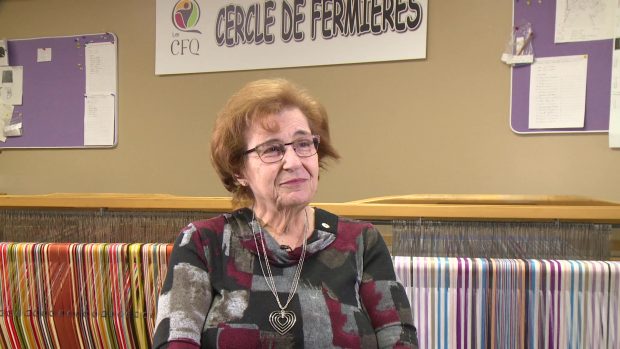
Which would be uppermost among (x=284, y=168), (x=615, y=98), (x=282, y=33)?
(x=282, y=33)

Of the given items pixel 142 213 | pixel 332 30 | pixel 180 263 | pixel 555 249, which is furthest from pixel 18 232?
pixel 555 249

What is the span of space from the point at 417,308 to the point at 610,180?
0.81 m

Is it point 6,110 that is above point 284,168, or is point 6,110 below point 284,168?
above

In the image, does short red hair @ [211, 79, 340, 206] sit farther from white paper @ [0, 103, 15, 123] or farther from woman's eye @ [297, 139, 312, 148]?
white paper @ [0, 103, 15, 123]

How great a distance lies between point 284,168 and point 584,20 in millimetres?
1139

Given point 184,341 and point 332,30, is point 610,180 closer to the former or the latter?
point 332,30

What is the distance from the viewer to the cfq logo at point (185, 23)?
161 centimetres

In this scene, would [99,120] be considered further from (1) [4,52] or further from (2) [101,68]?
(1) [4,52]

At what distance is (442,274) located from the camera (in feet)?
3.32

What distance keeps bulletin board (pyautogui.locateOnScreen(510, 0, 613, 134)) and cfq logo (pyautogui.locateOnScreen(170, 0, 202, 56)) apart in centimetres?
113

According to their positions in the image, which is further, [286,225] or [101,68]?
[101,68]

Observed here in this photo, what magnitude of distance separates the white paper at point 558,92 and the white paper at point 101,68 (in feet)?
5.11

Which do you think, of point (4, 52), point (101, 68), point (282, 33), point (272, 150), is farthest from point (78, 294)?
point (4, 52)

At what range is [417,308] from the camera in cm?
104
